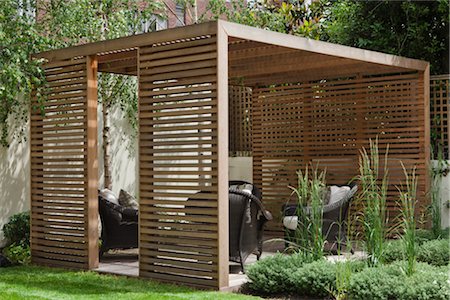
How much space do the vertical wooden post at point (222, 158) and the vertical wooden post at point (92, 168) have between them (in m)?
2.06

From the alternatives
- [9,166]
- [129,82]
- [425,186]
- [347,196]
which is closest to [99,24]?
[129,82]

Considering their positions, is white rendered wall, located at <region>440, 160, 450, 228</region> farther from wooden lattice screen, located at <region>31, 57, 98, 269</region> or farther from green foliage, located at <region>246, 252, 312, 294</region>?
Answer: wooden lattice screen, located at <region>31, 57, 98, 269</region>

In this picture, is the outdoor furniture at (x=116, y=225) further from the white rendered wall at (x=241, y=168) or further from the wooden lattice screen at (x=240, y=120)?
the wooden lattice screen at (x=240, y=120)

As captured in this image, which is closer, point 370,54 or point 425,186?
point 370,54


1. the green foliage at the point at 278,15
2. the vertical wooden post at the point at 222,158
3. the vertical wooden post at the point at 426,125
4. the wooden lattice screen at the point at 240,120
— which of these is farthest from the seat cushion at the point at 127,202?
the green foliage at the point at 278,15

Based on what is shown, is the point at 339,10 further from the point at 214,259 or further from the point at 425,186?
the point at 214,259

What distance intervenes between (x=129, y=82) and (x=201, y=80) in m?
4.91

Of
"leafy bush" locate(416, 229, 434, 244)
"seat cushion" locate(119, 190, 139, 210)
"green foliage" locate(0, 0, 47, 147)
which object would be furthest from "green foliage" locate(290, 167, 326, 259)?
"green foliage" locate(0, 0, 47, 147)

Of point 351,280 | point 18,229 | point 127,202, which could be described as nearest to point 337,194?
point 127,202

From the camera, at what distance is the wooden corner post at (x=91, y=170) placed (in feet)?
28.2

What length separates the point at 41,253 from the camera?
924 cm

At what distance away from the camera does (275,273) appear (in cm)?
707

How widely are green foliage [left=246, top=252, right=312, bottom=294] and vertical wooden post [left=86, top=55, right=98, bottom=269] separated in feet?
7.10

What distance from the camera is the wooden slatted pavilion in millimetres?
7320
